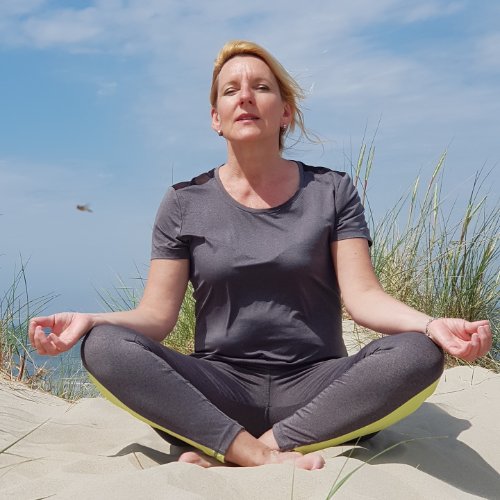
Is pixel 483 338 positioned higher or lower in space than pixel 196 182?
lower

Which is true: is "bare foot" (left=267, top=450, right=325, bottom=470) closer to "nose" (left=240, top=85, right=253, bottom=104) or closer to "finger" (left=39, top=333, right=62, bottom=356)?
"finger" (left=39, top=333, right=62, bottom=356)

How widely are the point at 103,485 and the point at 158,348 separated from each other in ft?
1.67

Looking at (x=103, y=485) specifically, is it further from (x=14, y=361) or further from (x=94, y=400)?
(x=14, y=361)

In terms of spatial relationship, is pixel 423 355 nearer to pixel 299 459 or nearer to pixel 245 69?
pixel 299 459

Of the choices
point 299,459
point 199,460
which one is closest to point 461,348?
point 299,459

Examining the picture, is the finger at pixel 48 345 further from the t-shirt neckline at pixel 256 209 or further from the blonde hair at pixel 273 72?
the blonde hair at pixel 273 72

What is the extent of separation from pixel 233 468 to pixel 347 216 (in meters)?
0.95

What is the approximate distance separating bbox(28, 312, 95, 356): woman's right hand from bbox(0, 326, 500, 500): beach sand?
0.75 ft

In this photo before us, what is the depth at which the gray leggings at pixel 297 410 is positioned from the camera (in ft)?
7.09

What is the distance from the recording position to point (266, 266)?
96.8 inches

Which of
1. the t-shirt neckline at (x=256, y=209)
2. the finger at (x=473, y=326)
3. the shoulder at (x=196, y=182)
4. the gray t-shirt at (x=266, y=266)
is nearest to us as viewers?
the finger at (x=473, y=326)

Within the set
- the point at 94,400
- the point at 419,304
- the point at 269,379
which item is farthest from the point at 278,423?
the point at 419,304

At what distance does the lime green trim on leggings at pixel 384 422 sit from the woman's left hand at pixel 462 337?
0.17 meters

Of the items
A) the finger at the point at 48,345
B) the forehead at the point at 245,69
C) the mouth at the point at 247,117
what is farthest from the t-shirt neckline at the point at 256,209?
the finger at the point at 48,345
